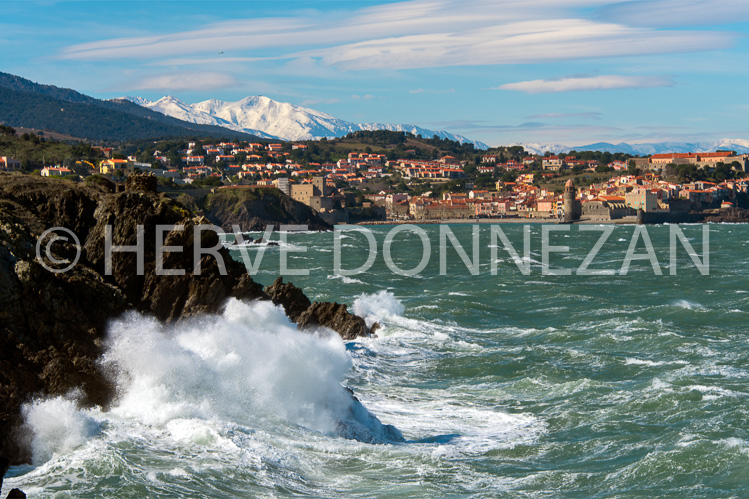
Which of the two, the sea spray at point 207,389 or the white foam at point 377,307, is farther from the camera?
the white foam at point 377,307

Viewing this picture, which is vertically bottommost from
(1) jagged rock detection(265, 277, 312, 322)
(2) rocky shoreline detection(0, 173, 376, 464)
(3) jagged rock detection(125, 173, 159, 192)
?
(1) jagged rock detection(265, 277, 312, 322)

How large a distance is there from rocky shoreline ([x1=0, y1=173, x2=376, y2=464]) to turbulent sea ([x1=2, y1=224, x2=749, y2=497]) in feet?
1.06

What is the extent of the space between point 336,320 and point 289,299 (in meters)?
1.49

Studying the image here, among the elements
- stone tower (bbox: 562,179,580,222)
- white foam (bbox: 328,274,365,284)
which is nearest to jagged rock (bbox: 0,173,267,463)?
white foam (bbox: 328,274,365,284)

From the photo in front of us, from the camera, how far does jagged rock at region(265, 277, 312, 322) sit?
25344 millimetres

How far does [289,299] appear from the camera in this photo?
2597 cm

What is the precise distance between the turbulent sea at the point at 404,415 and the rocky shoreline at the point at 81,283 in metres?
0.32

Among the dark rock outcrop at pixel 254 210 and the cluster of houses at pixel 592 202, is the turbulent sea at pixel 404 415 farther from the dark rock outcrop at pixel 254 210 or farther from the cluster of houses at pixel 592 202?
the cluster of houses at pixel 592 202

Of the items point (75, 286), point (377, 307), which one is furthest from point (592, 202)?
point (75, 286)

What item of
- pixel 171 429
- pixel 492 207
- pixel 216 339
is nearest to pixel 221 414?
pixel 171 429

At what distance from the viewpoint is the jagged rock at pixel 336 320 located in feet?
82.8

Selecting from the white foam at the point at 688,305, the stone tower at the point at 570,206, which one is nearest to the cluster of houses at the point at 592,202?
the stone tower at the point at 570,206

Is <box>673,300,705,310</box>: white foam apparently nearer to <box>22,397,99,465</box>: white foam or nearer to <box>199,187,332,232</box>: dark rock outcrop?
<box>22,397,99,465</box>: white foam

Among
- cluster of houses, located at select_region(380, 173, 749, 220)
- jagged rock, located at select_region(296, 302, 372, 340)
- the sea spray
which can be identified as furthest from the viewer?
cluster of houses, located at select_region(380, 173, 749, 220)
